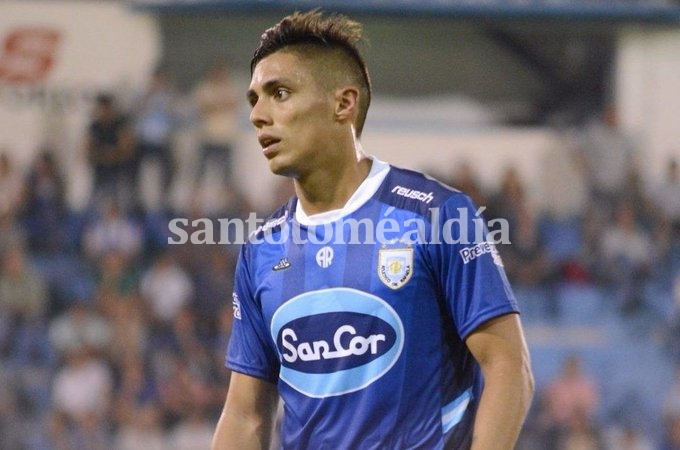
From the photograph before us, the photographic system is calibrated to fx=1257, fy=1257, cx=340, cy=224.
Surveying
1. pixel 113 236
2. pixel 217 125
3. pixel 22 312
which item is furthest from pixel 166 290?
pixel 217 125

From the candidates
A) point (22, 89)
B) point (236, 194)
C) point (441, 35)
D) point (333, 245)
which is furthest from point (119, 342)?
point (333, 245)

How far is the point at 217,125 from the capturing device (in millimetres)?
12117

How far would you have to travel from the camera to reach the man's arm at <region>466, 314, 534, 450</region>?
9.19 feet

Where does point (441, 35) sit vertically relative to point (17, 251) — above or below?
above

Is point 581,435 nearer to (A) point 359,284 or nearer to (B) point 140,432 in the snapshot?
(B) point 140,432

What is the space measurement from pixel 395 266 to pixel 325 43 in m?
0.59

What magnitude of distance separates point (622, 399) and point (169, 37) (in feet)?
19.5

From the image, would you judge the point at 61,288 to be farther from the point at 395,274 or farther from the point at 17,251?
the point at 395,274

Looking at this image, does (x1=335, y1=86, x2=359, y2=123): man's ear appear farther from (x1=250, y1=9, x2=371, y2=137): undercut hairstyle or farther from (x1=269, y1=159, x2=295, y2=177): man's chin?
(x1=269, y1=159, x2=295, y2=177): man's chin

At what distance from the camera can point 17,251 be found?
35.3ft

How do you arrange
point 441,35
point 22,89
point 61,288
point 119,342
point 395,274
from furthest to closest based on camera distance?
point 441,35, point 22,89, point 61,288, point 119,342, point 395,274

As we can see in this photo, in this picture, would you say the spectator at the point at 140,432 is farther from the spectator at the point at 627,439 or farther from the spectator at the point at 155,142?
the spectator at the point at 627,439

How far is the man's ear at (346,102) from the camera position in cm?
313

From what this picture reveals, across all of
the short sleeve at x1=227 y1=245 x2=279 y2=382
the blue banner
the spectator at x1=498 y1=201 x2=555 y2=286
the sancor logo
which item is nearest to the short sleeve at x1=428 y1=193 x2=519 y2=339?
the sancor logo
